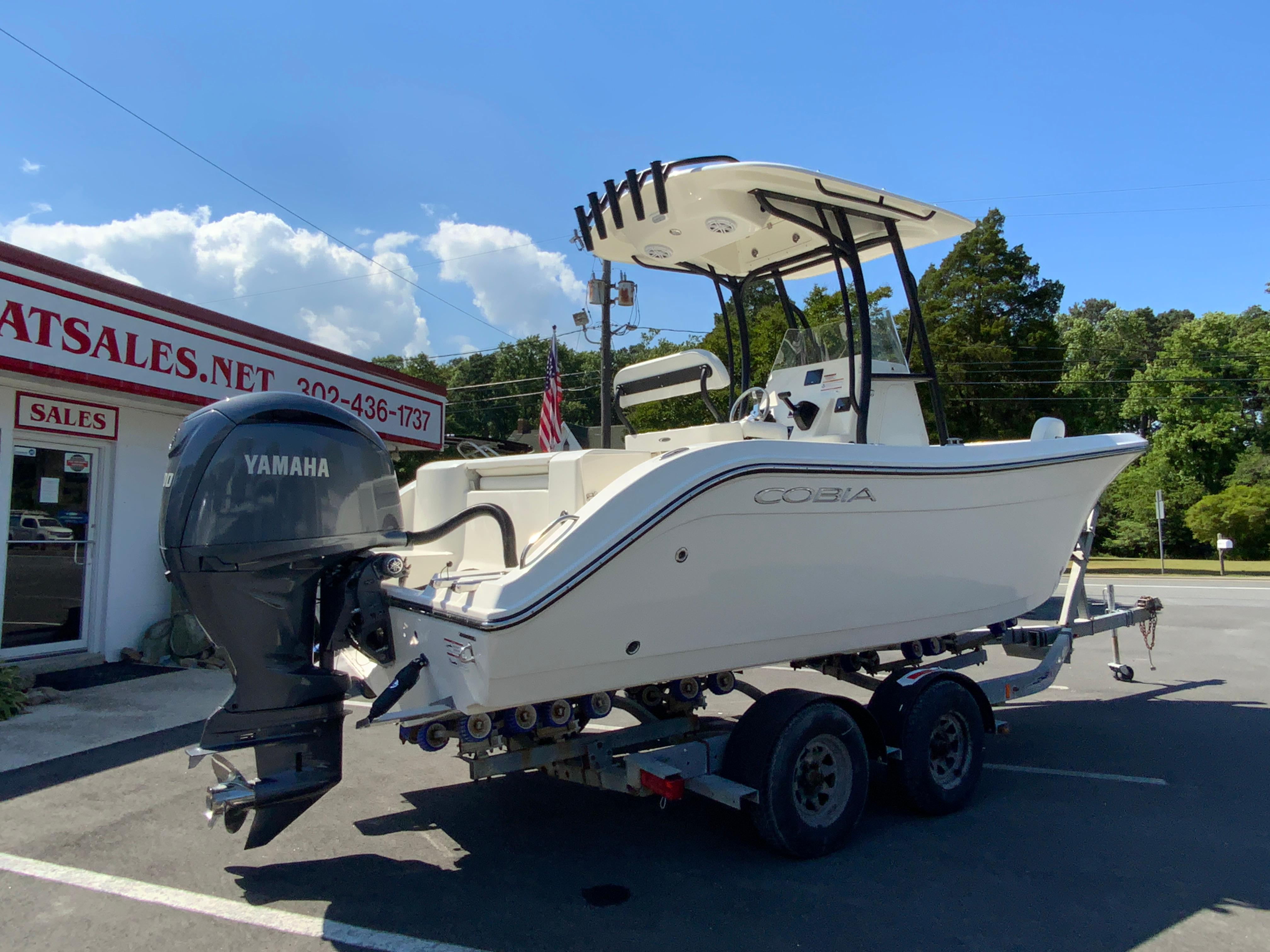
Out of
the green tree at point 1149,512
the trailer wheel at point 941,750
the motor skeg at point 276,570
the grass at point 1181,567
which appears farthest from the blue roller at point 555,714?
the green tree at point 1149,512

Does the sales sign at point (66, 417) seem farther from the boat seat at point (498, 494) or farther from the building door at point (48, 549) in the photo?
the boat seat at point (498, 494)

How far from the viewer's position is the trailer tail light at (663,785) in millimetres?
3605

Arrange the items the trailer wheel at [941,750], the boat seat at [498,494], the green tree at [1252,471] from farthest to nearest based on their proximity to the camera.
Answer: the green tree at [1252,471] < the trailer wheel at [941,750] < the boat seat at [498,494]

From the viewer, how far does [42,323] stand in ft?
23.0

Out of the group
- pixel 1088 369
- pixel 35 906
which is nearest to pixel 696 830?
pixel 35 906

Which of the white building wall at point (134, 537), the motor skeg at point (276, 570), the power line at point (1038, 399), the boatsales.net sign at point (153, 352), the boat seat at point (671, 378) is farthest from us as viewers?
the power line at point (1038, 399)

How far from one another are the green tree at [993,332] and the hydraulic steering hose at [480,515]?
112 ft

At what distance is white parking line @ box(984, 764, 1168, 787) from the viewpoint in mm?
5125

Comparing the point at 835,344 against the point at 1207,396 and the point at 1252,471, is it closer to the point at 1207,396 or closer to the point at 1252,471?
the point at 1252,471

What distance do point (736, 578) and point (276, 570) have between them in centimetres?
184

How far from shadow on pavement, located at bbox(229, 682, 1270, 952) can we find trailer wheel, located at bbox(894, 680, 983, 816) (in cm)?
13

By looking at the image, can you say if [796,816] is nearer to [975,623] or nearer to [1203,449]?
[975,623]

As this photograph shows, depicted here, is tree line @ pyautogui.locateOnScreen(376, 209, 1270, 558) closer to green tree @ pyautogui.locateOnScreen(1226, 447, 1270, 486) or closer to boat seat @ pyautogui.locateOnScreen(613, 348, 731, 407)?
green tree @ pyautogui.locateOnScreen(1226, 447, 1270, 486)

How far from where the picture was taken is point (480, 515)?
3654 millimetres
